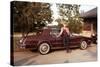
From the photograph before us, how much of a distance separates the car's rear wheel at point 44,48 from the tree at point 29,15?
21cm

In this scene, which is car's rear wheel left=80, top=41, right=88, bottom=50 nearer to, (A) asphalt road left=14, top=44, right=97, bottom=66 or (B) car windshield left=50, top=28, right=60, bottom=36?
(A) asphalt road left=14, top=44, right=97, bottom=66

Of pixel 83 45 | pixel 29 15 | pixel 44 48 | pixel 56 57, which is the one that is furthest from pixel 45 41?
pixel 83 45

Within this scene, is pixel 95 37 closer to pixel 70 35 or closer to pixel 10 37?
pixel 70 35

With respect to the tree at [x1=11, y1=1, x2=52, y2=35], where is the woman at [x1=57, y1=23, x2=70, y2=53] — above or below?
below

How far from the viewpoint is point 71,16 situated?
7.37ft

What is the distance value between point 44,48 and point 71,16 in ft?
1.73

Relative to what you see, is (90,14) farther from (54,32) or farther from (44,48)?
(44,48)

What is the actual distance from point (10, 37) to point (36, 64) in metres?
0.43

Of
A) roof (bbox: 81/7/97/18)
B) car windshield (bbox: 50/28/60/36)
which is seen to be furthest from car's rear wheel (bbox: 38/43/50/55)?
roof (bbox: 81/7/97/18)

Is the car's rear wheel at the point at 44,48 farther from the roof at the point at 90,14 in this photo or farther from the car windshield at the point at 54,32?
the roof at the point at 90,14

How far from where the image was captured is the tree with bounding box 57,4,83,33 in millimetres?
2203

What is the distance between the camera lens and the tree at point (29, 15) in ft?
6.54

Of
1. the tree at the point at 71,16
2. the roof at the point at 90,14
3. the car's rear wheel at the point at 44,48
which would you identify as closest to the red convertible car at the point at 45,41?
the car's rear wheel at the point at 44,48
